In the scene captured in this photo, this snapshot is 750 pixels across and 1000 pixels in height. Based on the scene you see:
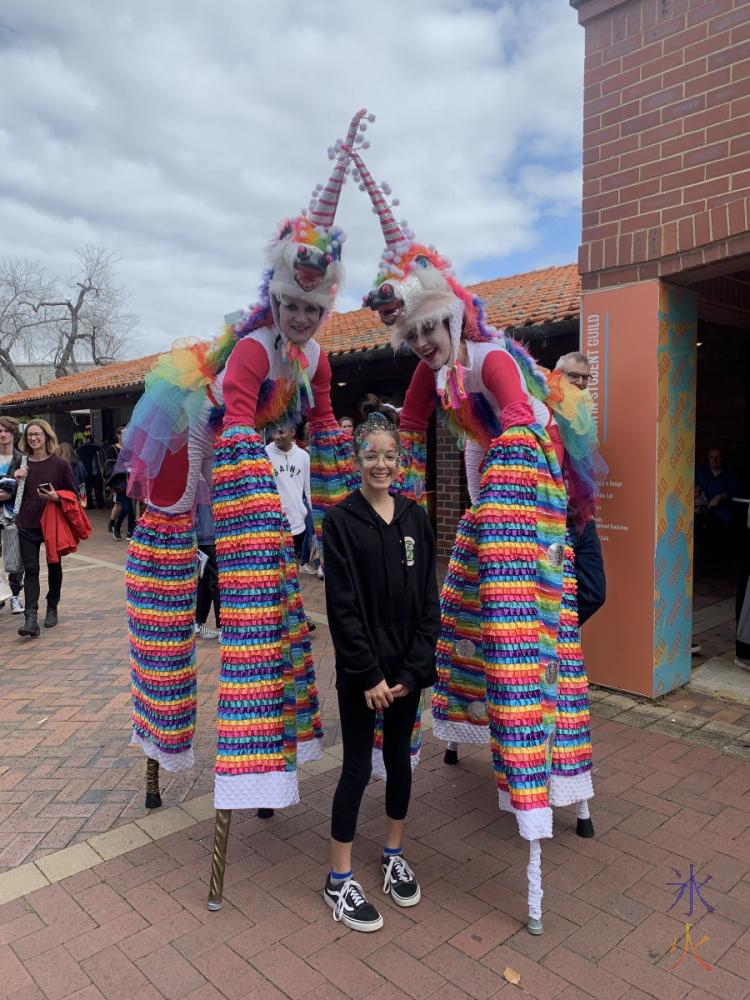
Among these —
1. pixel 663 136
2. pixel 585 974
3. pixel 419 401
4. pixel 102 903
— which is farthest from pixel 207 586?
pixel 663 136

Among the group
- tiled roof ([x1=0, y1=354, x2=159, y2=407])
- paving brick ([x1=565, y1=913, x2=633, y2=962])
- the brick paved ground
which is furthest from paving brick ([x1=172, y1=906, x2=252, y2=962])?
tiled roof ([x1=0, y1=354, x2=159, y2=407])

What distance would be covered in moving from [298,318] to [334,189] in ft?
1.60

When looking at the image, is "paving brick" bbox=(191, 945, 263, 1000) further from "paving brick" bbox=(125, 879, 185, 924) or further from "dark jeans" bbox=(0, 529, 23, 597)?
"dark jeans" bbox=(0, 529, 23, 597)

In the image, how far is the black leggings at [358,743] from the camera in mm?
2516

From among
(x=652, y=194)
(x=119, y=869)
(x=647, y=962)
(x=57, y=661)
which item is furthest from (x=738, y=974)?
(x=57, y=661)

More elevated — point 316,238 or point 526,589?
point 316,238

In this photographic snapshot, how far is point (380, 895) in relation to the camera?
264 centimetres

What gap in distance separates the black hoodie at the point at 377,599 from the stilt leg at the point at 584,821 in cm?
102

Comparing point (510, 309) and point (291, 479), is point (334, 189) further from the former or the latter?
point (510, 309)

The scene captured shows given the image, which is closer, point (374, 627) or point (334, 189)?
point (374, 627)

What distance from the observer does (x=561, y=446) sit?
314 centimetres

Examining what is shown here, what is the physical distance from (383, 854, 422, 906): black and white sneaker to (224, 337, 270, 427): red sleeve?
1700mm

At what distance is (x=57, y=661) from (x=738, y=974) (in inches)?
193

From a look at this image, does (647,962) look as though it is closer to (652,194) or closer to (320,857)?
(320,857)
